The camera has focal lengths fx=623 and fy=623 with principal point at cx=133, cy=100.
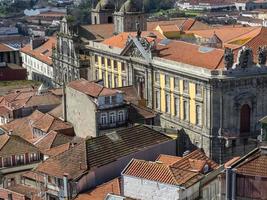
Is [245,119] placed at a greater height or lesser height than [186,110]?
lesser

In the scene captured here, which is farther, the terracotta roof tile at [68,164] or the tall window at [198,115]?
the tall window at [198,115]

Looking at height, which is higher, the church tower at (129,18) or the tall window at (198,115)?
the church tower at (129,18)

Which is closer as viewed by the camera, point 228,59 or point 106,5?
point 228,59

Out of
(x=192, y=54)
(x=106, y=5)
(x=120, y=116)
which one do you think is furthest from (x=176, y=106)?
(x=106, y=5)

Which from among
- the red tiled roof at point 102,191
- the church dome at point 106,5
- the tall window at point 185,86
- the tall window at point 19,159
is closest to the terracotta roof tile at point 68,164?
the red tiled roof at point 102,191

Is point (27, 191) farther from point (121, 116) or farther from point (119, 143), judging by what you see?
point (121, 116)

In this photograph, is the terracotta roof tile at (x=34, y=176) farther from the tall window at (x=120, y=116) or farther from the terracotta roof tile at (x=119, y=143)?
Answer: the tall window at (x=120, y=116)
